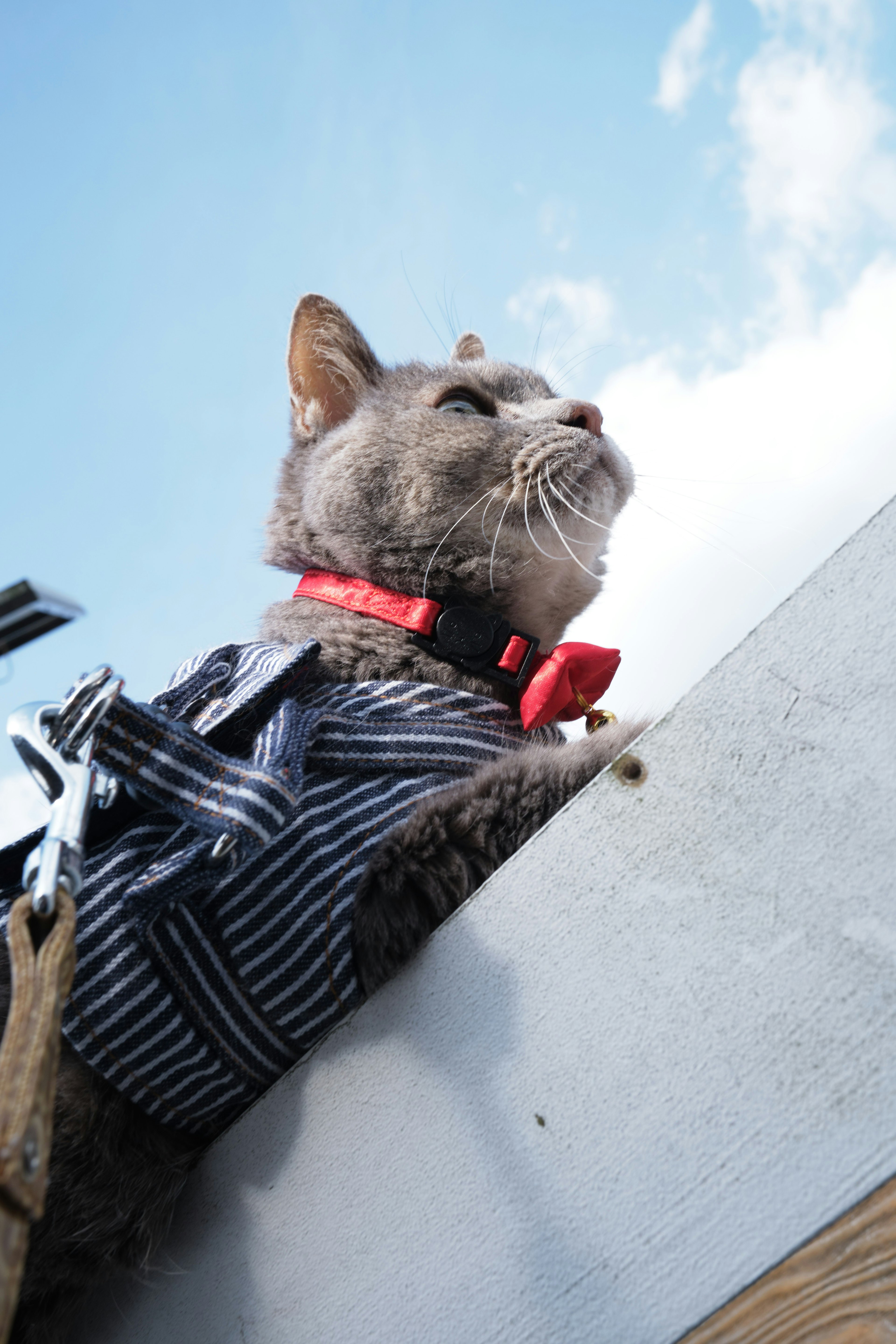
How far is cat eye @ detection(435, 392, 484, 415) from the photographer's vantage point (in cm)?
157

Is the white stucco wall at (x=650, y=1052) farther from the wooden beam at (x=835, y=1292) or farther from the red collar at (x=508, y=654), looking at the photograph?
the red collar at (x=508, y=654)

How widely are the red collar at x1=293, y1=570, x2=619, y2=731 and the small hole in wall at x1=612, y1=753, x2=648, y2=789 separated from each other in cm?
42

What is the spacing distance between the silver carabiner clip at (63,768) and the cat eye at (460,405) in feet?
3.22

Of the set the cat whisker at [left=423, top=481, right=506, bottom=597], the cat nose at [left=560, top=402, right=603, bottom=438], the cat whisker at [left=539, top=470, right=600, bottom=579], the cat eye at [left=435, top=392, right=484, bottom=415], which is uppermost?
the cat nose at [left=560, top=402, right=603, bottom=438]

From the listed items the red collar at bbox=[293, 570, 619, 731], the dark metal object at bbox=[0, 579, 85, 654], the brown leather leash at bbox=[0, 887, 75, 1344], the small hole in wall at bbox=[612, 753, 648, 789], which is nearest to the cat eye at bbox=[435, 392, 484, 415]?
the red collar at bbox=[293, 570, 619, 731]

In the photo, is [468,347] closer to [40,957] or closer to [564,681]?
[564,681]

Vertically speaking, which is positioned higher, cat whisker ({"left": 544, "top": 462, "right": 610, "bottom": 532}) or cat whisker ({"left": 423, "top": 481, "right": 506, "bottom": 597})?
cat whisker ({"left": 544, "top": 462, "right": 610, "bottom": 532})

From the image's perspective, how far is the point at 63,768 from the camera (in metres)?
0.64

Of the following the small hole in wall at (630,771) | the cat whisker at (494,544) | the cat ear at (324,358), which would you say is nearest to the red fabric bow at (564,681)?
the cat whisker at (494,544)

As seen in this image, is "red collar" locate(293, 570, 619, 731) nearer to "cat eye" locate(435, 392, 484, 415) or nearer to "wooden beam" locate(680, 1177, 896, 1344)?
"cat eye" locate(435, 392, 484, 415)

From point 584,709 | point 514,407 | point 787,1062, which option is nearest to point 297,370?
point 514,407

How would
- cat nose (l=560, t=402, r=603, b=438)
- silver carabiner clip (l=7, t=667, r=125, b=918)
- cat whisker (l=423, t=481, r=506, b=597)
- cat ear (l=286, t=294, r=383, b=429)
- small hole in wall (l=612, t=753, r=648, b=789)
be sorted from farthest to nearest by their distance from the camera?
cat ear (l=286, t=294, r=383, b=429) < cat nose (l=560, t=402, r=603, b=438) < cat whisker (l=423, t=481, r=506, b=597) < small hole in wall (l=612, t=753, r=648, b=789) < silver carabiner clip (l=7, t=667, r=125, b=918)

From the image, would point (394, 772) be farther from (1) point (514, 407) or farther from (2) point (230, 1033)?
(1) point (514, 407)

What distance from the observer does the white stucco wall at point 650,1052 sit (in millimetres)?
634
